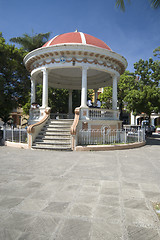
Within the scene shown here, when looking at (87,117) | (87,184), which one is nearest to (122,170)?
(87,184)

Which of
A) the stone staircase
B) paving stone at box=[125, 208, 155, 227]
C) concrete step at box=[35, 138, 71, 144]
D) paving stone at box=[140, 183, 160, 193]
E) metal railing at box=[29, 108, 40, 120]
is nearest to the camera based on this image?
paving stone at box=[125, 208, 155, 227]

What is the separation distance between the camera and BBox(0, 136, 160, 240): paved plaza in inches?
85.9

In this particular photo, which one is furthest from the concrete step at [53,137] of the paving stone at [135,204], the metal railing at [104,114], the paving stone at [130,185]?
the paving stone at [135,204]

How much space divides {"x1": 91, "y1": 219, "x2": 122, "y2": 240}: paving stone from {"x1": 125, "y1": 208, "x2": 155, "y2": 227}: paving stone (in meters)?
0.28

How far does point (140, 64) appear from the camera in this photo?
22.6 meters

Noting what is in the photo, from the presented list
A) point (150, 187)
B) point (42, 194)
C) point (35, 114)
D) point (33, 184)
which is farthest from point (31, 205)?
point (35, 114)

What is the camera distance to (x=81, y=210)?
2729mm

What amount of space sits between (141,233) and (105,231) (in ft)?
1.67

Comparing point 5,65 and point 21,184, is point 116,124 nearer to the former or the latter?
point 21,184

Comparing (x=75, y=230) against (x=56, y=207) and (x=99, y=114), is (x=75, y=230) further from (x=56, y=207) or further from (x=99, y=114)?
(x=99, y=114)

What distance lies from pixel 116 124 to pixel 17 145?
735cm

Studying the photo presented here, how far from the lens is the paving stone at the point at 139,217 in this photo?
2387 millimetres

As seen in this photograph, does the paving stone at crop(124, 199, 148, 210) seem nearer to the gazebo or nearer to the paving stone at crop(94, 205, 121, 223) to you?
the paving stone at crop(94, 205, 121, 223)

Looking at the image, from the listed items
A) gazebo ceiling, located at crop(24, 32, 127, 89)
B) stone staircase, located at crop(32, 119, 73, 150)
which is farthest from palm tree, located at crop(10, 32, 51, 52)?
stone staircase, located at crop(32, 119, 73, 150)
